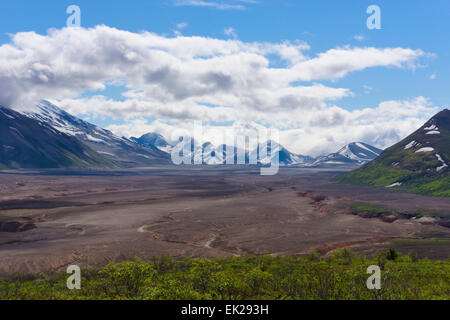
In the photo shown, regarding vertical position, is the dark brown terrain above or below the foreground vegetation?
below

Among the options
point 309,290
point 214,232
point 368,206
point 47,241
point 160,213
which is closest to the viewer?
point 309,290

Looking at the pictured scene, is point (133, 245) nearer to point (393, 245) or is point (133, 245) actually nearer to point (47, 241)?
point (47, 241)

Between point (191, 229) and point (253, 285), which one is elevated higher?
point (253, 285)

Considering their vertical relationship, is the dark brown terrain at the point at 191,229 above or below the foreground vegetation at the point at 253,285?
below

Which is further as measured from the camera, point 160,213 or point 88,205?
point 88,205

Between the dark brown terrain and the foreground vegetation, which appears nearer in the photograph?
the foreground vegetation

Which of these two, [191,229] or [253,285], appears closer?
[253,285]

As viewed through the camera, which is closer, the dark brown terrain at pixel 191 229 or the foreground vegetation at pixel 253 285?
the foreground vegetation at pixel 253 285
